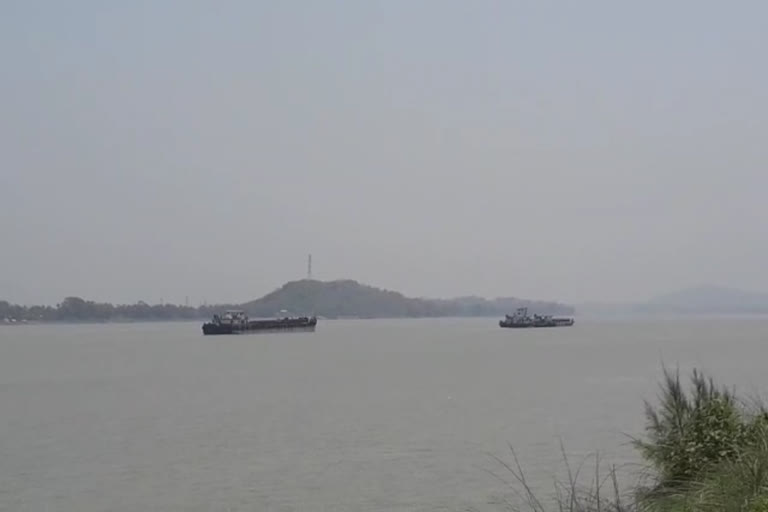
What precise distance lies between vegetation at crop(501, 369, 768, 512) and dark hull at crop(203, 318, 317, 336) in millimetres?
137783

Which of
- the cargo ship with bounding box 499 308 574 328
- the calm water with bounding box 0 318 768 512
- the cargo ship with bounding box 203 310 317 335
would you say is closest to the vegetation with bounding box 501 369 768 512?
the calm water with bounding box 0 318 768 512

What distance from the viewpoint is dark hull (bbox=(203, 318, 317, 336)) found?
150 m

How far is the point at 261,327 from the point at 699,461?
14529cm

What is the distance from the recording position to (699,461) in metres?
12.2

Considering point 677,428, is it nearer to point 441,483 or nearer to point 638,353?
point 441,483

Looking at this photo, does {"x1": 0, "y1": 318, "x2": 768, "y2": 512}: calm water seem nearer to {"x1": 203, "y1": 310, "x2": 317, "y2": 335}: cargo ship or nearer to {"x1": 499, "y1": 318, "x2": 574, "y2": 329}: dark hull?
{"x1": 203, "y1": 310, "x2": 317, "y2": 335}: cargo ship

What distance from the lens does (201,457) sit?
25.1 meters

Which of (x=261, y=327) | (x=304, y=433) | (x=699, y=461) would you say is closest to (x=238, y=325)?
(x=261, y=327)

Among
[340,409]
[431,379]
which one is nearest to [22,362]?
[431,379]

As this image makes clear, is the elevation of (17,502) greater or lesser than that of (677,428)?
lesser

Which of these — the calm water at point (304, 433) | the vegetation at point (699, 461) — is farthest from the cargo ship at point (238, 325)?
the vegetation at point (699, 461)

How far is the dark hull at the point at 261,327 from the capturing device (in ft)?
491

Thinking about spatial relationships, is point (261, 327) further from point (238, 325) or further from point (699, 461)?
point (699, 461)

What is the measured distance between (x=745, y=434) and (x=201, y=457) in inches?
614
